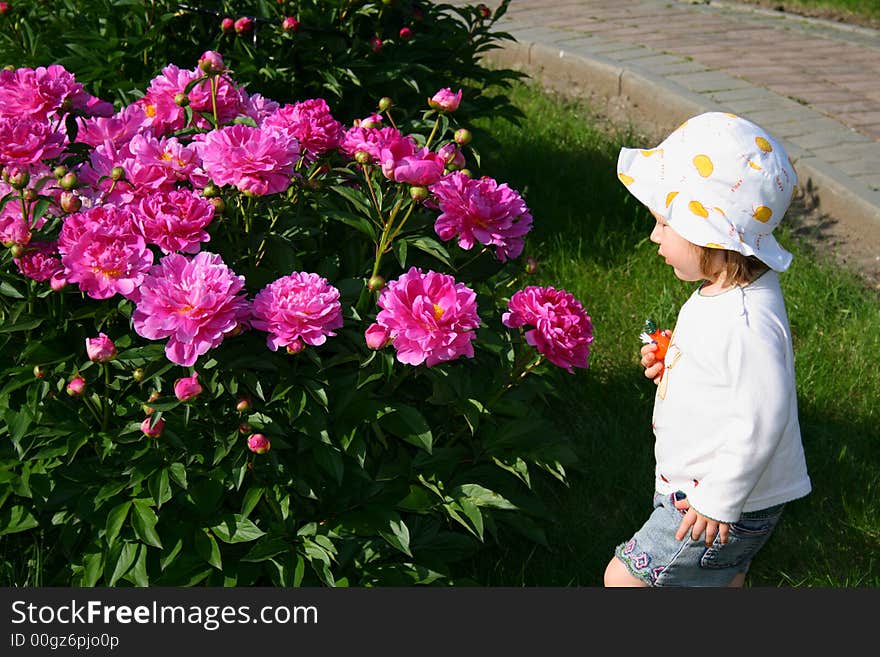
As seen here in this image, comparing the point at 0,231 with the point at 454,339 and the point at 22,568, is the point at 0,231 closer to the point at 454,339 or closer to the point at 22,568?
the point at 22,568

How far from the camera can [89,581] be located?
9.13 feet

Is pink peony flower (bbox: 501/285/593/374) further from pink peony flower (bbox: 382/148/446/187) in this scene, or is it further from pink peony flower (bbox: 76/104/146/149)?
pink peony flower (bbox: 76/104/146/149)

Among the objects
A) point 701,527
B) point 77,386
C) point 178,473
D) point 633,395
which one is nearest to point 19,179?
point 77,386

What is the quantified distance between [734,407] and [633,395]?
66.1 inches

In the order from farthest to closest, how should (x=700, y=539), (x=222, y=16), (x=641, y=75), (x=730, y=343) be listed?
1. (x=641, y=75)
2. (x=222, y=16)
3. (x=700, y=539)
4. (x=730, y=343)

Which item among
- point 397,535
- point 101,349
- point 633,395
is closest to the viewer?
point 101,349

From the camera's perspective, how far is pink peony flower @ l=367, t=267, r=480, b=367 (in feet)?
8.52

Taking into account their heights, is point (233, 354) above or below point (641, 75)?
above

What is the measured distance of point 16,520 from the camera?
2.87m

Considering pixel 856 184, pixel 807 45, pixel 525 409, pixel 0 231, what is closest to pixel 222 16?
pixel 0 231

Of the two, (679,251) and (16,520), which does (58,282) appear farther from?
(679,251)

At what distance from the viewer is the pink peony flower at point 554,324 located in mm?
2863

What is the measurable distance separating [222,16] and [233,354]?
5.96 feet

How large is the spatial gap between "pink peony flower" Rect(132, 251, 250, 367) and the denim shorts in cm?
113
